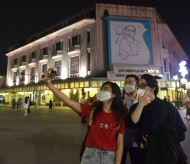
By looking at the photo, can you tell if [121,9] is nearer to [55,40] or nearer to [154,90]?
[55,40]

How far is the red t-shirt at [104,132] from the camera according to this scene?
7.26 ft

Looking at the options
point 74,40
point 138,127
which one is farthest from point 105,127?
point 74,40

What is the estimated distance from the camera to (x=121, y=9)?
86.4 feet

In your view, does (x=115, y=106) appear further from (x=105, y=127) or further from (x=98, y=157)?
(x=98, y=157)

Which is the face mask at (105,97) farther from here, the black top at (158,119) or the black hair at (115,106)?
the black top at (158,119)

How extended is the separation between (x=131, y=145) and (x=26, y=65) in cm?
3854

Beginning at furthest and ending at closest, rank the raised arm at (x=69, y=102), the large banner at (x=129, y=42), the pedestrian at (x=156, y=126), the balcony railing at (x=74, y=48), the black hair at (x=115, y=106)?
the balcony railing at (x=74, y=48), the large banner at (x=129, y=42), the raised arm at (x=69, y=102), the black hair at (x=115, y=106), the pedestrian at (x=156, y=126)

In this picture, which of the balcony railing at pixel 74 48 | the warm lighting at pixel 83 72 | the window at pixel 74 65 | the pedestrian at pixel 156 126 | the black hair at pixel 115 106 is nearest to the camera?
the pedestrian at pixel 156 126

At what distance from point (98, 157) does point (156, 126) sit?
76cm

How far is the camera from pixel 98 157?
217 cm

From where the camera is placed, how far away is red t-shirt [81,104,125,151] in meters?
2.21

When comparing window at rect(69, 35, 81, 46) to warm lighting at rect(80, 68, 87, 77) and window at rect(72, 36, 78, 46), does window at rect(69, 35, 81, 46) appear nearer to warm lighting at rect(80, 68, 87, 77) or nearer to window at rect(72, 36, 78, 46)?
window at rect(72, 36, 78, 46)

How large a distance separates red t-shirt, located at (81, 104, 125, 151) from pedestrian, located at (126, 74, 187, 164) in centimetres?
20

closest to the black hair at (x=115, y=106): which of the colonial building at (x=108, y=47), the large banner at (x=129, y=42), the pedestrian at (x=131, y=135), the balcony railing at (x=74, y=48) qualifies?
the pedestrian at (x=131, y=135)
